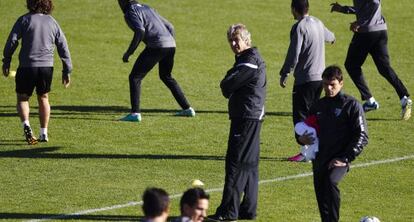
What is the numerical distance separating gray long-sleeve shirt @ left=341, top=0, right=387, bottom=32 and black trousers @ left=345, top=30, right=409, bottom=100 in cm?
10

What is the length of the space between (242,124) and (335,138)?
1410 mm

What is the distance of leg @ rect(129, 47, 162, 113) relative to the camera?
17828 mm

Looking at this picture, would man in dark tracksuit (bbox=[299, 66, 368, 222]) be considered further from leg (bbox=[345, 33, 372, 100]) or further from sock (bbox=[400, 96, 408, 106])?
leg (bbox=[345, 33, 372, 100])

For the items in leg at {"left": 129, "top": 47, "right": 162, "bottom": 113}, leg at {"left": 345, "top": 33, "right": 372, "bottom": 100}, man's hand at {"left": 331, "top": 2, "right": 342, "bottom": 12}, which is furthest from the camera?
leg at {"left": 345, "top": 33, "right": 372, "bottom": 100}

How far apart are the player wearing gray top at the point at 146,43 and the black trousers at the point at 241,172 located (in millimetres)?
5434

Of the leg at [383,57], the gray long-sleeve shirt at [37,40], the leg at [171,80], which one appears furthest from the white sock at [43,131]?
the leg at [383,57]

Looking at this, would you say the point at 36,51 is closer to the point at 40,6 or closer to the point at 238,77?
the point at 40,6

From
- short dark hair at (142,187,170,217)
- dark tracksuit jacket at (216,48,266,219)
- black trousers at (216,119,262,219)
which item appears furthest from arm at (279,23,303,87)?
short dark hair at (142,187,170,217)

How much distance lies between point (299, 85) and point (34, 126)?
4645 millimetres

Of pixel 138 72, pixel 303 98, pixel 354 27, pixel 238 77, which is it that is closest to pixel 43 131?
pixel 138 72

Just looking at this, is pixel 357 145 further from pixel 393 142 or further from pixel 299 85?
pixel 393 142

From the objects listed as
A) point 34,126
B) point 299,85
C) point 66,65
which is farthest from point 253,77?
point 34,126

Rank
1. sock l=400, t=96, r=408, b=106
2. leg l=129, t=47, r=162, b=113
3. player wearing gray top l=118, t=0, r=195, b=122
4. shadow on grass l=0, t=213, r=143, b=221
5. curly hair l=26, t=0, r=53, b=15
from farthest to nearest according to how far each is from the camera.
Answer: sock l=400, t=96, r=408, b=106, leg l=129, t=47, r=162, b=113, player wearing gray top l=118, t=0, r=195, b=122, curly hair l=26, t=0, r=53, b=15, shadow on grass l=0, t=213, r=143, b=221

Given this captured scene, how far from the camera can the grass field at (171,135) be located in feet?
44.0
